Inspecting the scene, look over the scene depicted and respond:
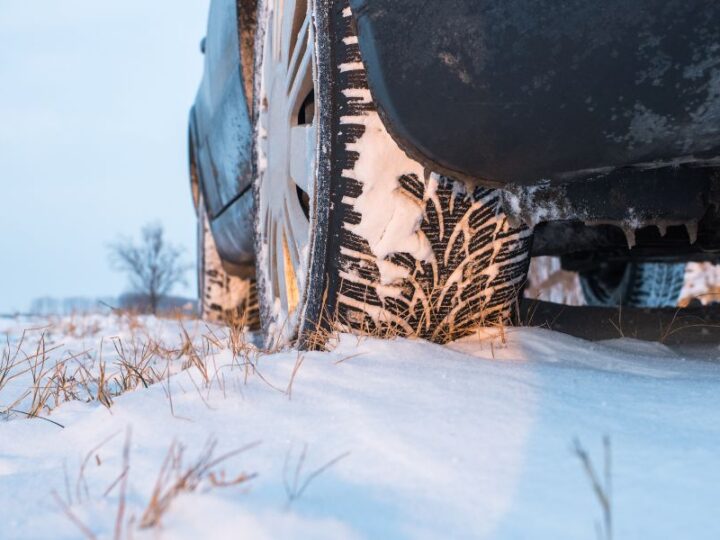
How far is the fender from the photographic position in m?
0.98

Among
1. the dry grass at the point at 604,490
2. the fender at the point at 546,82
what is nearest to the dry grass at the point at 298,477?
the dry grass at the point at 604,490

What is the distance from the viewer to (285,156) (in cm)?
173

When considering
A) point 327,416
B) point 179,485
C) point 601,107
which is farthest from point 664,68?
point 179,485

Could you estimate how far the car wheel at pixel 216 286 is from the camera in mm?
3764

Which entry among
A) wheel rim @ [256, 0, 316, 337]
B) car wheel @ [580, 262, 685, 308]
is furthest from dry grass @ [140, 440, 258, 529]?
car wheel @ [580, 262, 685, 308]

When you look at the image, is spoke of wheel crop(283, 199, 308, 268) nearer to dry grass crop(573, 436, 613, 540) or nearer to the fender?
the fender

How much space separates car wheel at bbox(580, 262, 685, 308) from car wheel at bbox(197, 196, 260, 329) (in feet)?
6.66

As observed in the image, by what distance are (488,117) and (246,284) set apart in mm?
2868

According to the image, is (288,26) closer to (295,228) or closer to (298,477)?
(295,228)

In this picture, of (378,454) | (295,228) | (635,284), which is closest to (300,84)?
(295,228)

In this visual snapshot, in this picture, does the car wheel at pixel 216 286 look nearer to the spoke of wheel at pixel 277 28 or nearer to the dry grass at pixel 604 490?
the spoke of wheel at pixel 277 28

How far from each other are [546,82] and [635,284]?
3.17m

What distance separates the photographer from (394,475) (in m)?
0.76

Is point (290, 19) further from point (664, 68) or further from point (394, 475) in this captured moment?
point (394, 475)
